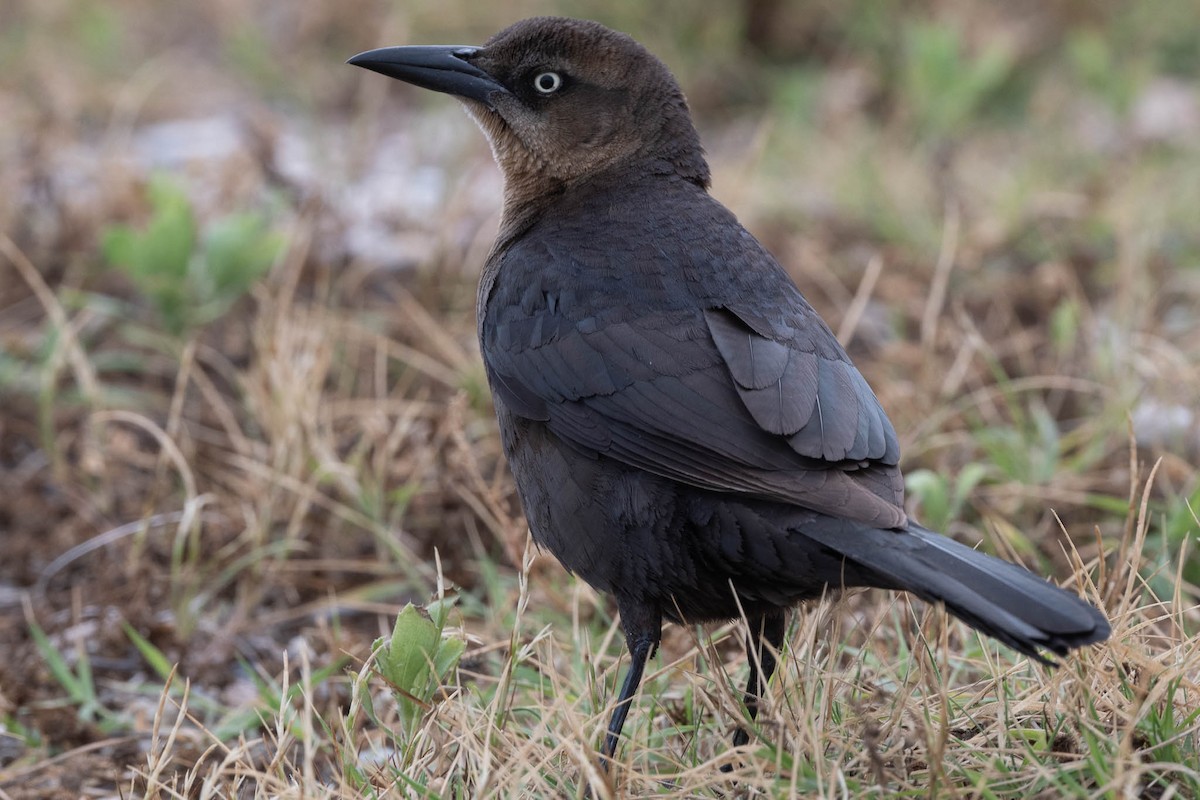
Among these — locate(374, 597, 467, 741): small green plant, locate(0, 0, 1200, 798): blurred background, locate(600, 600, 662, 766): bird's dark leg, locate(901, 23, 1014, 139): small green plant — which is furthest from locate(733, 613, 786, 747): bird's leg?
locate(901, 23, 1014, 139): small green plant

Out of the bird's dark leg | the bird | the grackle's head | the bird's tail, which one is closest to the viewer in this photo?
the bird's tail

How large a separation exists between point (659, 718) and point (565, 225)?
3.79 ft

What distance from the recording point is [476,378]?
172 inches

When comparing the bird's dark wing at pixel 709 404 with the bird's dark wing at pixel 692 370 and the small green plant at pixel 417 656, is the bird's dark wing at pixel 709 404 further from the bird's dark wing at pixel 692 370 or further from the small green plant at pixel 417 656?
the small green plant at pixel 417 656

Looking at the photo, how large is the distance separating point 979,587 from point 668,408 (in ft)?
2.42

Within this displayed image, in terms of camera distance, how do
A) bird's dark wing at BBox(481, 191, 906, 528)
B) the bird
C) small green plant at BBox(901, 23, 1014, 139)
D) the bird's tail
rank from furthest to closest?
small green plant at BBox(901, 23, 1014, 139)
bird's dark wing at BBox(481, 191, 906, 528)
the bird
the bird's tail

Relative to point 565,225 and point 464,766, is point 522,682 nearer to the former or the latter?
point 464,766

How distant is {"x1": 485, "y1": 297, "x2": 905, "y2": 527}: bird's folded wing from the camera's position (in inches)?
101

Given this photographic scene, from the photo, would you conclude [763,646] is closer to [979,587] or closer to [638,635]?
[638,635]

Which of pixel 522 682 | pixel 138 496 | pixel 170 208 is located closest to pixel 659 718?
pixel 522 682

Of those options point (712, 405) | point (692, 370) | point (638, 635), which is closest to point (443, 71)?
point (692, 370)

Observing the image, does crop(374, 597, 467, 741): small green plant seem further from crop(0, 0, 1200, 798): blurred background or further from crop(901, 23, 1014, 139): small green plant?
crop(901, 23, 1014, 139): small green plant

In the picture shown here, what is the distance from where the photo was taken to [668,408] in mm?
2695

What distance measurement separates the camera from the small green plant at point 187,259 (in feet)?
14.0
